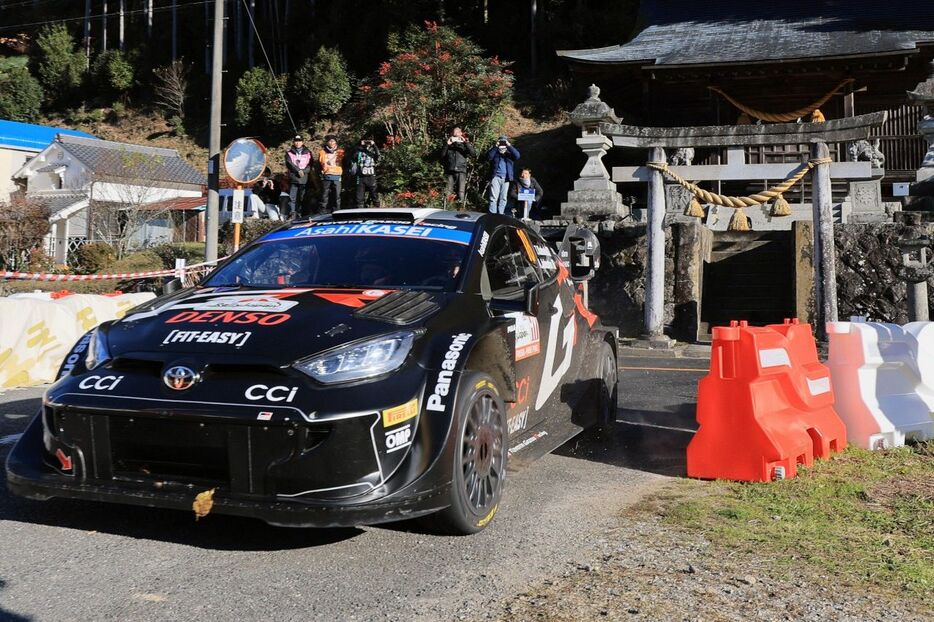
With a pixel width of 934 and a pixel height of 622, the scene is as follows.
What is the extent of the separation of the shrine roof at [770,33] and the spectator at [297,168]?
8277 mm

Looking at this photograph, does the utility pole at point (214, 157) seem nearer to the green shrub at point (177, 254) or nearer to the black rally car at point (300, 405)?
the green shrub at point (177, 254)

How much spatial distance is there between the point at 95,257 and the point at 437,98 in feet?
40.2

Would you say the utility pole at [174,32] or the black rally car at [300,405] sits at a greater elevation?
the utility pole at [174,32]

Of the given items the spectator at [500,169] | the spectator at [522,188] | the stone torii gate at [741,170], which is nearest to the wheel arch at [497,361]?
the stone torii gate at [741,170]

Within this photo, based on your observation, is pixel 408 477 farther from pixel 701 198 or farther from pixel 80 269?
pixel 80 269

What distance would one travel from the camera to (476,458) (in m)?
4.10

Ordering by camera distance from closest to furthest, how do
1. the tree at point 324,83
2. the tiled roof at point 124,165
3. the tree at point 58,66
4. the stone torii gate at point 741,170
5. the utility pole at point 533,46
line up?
the stone torii gate at point 741,170 → the tiled roof at point 124,165 → the utility pole at point 533,46 → the tree at point 324,83 → the tree at point 58,66

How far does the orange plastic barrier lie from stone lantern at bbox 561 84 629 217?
39.2ft

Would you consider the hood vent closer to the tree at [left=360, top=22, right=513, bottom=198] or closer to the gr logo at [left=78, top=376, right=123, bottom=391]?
the gr logo at [left=78, top=376, right=123, bottom=391]

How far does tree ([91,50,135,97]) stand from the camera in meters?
52.8

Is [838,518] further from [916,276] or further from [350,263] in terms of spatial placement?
[916,276]

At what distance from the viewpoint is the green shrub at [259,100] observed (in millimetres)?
41281

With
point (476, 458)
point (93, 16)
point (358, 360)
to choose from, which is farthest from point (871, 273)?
point (93, 16)

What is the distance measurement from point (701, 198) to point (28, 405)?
1029cm
